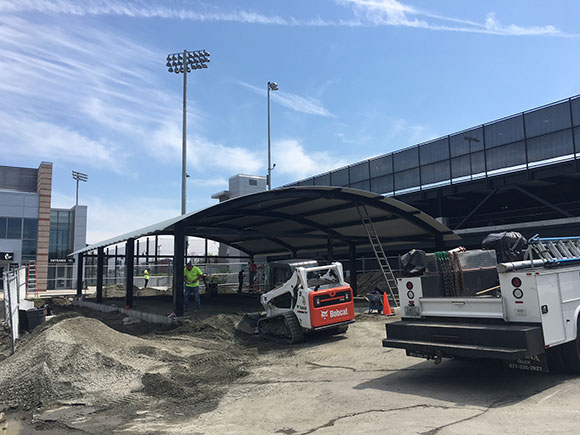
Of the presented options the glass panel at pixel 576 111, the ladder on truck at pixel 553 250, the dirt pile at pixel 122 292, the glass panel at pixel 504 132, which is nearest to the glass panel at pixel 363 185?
the glass panel at pixel 504 132

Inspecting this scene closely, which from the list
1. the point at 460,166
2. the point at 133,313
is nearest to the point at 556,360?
the point at 133,313

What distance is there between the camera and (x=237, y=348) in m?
12.0

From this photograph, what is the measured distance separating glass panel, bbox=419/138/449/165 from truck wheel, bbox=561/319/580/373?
906 inches

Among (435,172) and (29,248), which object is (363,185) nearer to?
(435,172)

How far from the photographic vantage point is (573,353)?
276 inches

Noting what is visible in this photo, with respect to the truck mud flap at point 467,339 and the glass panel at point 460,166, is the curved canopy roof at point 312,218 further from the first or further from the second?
the truck mud flap at point 467,339

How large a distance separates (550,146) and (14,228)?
37.0 metres

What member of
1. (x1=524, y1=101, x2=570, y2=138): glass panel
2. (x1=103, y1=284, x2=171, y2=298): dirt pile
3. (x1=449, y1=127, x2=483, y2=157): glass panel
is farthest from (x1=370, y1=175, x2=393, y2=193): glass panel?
(x1=103, y1=284, x2=171, y2=298): dirt pile

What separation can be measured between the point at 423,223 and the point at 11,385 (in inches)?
628

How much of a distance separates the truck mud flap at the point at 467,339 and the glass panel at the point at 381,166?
25526 millimetres

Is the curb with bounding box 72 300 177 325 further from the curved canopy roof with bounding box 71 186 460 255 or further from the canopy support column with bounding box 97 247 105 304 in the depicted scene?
the curved canopy roof with bounding box 71 186 460 255

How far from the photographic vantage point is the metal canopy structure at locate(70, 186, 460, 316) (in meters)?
15.9

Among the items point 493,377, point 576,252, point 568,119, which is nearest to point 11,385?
point 493,377

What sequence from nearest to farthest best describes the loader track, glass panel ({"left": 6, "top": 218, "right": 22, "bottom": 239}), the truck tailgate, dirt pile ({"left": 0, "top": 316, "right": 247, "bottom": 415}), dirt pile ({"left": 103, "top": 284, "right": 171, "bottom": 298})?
the truck tailgate
dirt pile ({"left": 0, "top": 316, "right": 247, "bottom": 415})
the loader track
dirt pile ({"left": 103, "top": 284, "right": 171, "bottom": 298})
glass panel ({"left": 6, "top": 218, "right": 22, "bottom": 239})
